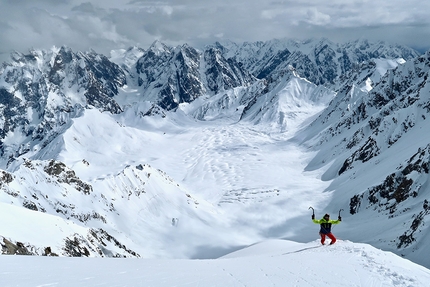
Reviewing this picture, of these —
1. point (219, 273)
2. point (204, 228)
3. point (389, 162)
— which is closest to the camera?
point (219, 273)

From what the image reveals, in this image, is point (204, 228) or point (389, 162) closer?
point (204, 228)

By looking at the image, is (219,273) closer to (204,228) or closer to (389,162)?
(204,228)

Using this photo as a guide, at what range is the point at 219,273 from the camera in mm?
19562

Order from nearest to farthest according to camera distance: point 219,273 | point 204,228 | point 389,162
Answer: point 219,273, point 204,228, point 389,162

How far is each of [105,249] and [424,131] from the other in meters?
93.8

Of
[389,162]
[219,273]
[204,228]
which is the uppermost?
[389,162]

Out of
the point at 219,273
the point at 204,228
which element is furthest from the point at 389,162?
the point at 219,273

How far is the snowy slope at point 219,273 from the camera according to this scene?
54.9 feet

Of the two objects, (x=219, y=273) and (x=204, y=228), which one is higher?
(x=204, y=228)

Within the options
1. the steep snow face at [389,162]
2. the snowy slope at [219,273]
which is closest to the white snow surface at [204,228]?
the snowy slope at [219,273]

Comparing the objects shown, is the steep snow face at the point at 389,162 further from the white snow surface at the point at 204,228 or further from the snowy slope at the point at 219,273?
the snowy slope at the point at 219,273

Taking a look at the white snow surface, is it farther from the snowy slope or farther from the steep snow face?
the steep snow face

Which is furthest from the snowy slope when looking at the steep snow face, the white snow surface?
the steep snow face

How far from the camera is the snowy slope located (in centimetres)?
1673
